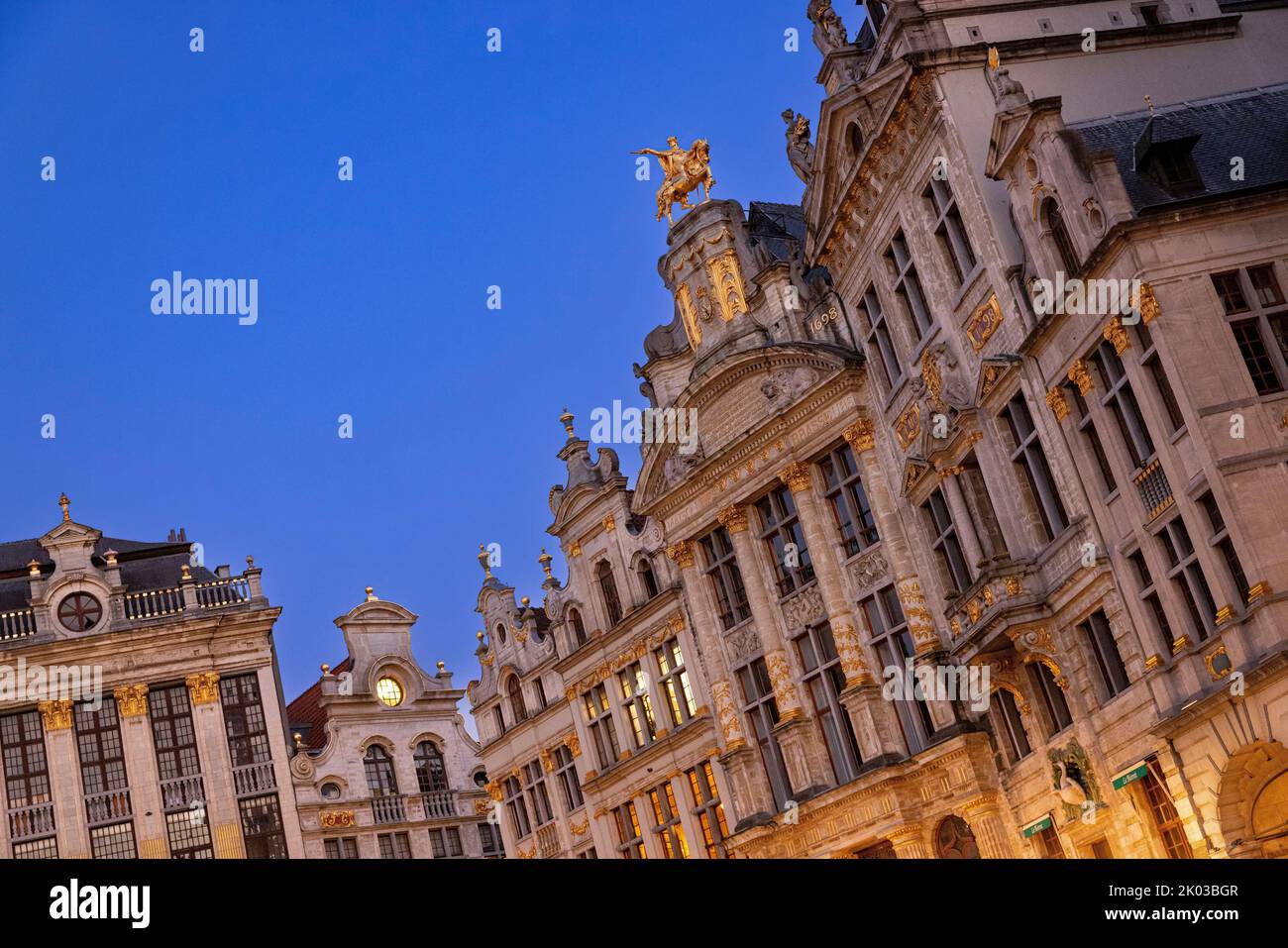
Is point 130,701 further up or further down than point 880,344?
further up

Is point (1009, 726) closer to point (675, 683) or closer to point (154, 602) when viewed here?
point (675, 683)

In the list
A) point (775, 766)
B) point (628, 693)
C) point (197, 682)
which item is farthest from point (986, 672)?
point (197, 682)

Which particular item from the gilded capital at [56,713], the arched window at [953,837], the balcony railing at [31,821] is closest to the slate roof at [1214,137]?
the arched window at [953,837]

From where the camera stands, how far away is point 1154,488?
2150 cm

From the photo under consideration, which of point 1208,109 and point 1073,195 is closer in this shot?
point 1073,195

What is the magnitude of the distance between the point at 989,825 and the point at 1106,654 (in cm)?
567

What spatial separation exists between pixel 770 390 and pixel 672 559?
17.0 feet

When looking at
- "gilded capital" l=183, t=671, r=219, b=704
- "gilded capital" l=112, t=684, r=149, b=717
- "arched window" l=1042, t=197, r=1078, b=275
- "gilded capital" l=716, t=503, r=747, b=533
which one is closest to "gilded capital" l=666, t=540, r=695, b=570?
"gilded capital" l=716, t=503, r=747, b=533

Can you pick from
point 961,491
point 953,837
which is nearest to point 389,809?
point 953,837

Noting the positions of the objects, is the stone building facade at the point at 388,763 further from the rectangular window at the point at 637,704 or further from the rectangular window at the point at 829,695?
the rectangular window at the point at 829,695

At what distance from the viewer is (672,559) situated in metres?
35.8
